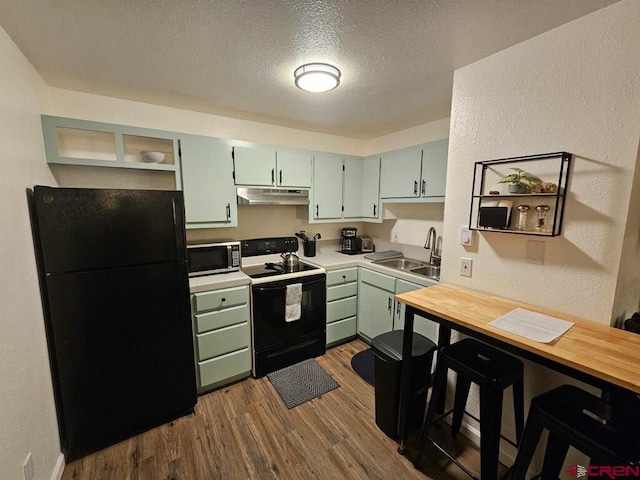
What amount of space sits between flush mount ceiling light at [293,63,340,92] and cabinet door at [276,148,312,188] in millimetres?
972

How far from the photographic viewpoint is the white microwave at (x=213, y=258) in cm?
229

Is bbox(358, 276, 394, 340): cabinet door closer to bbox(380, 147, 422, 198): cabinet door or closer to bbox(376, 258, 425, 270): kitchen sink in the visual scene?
bbox(376, 258, 425, 270): kitchen sink

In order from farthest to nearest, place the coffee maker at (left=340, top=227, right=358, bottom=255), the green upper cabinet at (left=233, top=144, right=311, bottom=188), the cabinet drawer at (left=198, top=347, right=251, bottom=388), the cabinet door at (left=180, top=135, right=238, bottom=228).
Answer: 1. the coffee maker at (left=340, top=227, right=358, bottom=255)
2. the green upper cabinet at (left=233, top=144, right=311, bottom=188)
3. the cabinet door at (left=180, top=135, right=238, bottom=228)
4. the cabinet drawer at (left=198, top=347, right=251, bottom=388)

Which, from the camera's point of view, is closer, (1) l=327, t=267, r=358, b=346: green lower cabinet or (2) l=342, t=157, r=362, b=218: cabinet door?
(1) l=327, t=267, r=358, b=346: green lower cabinet

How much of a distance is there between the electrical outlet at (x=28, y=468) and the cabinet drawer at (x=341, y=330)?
6.95 feet

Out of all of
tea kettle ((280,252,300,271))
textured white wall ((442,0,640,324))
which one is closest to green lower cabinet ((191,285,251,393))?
tea kettle ((280,252,300,271))

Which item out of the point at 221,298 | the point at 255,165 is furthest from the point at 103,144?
the point at 221,298

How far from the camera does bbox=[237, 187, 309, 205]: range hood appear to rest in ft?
8.35

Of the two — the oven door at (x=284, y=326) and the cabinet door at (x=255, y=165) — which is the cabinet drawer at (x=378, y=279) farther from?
the cabinet door at (x=255, y=165)

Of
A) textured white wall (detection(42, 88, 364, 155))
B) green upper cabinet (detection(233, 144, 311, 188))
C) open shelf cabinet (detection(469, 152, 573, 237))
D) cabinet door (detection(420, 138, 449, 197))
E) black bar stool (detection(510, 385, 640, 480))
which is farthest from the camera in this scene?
green upper cabinet (detection(233, 144, 311, 188))

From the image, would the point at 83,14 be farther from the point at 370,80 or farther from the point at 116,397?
the point at 116,397

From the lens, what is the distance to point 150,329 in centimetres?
178

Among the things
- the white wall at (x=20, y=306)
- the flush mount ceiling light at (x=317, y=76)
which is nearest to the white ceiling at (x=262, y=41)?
the flush mount ceiling light at (x=317, y=76)

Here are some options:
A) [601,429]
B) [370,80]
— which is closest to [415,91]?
[370,80]
